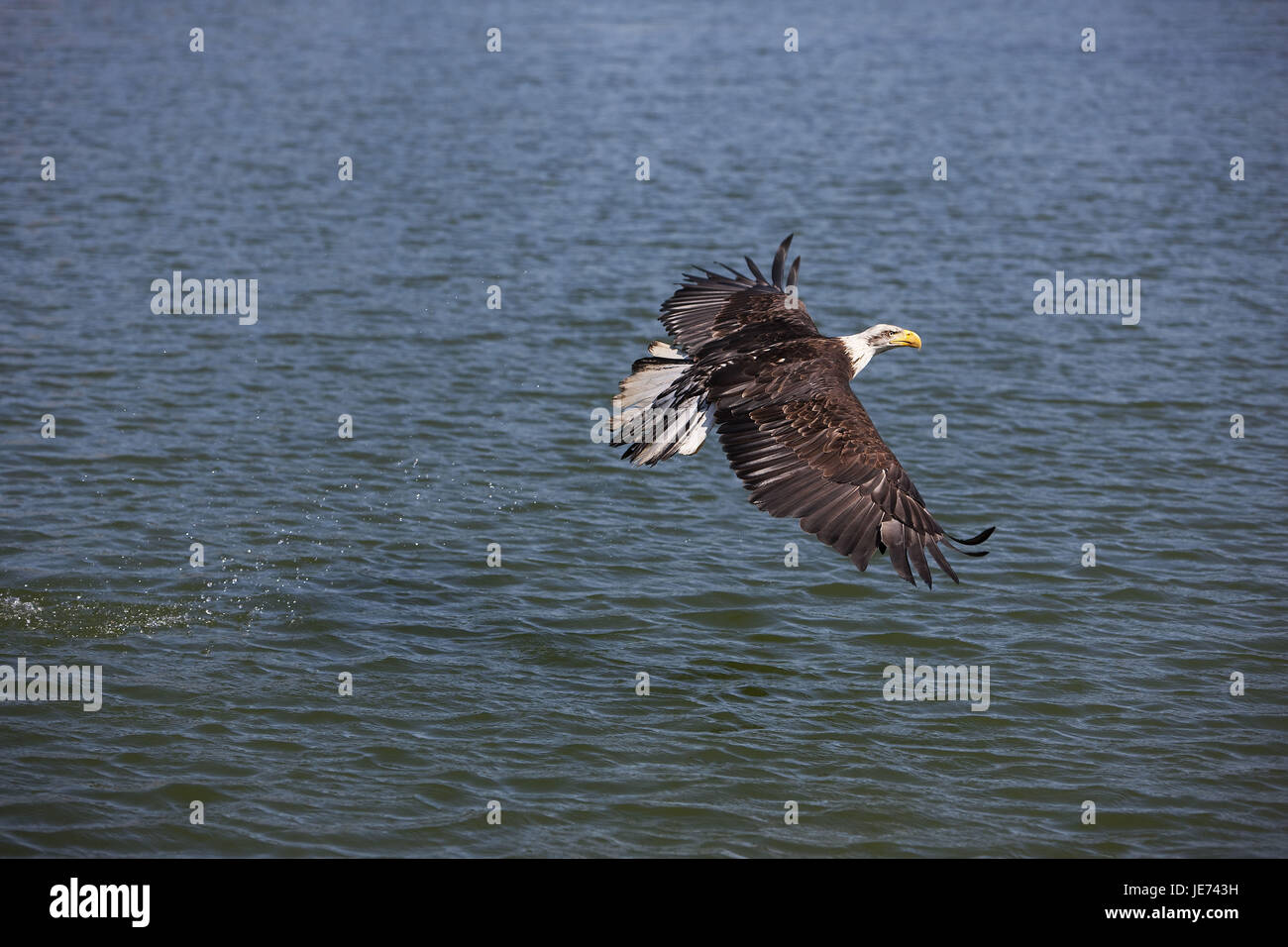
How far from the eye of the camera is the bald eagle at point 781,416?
834cm

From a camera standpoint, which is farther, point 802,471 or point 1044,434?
point 1044,434

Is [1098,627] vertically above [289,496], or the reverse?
[289,496]

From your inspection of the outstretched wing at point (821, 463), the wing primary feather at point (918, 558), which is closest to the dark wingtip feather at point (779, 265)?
the outstretched wing at point (821, 463)

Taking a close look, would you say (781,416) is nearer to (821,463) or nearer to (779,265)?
(821,463)

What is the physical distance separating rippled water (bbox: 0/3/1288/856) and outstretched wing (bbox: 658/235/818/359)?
1.92 metres

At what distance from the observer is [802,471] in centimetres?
862

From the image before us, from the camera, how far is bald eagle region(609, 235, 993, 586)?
834 centimetres

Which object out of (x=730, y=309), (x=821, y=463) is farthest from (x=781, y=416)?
(x=730, y=309)

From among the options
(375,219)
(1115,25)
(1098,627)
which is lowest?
(1098,627)

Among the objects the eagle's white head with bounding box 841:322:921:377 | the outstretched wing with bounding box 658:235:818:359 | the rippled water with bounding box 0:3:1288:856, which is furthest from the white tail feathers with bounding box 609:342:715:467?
the rippled water with bounding box 0:3:1288:856

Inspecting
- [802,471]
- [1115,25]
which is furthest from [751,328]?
[1115,25]
